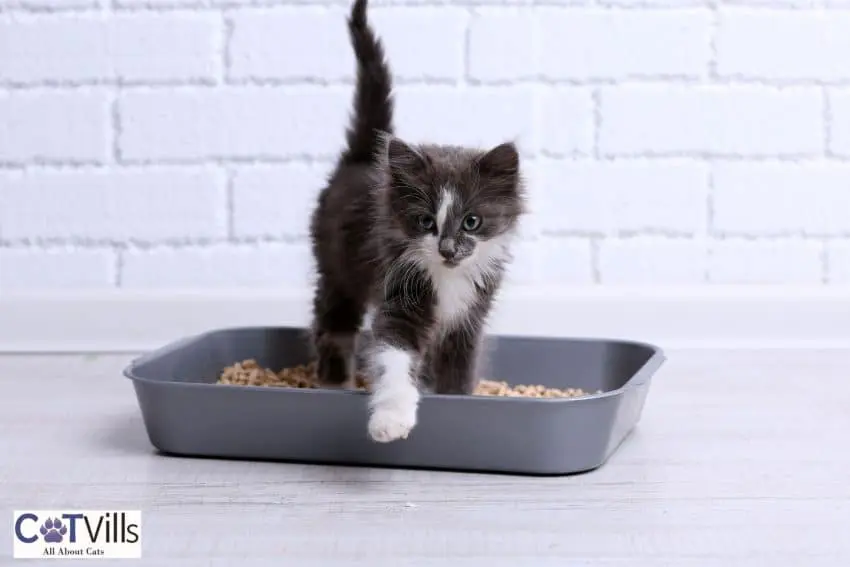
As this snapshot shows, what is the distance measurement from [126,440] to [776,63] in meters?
1.49

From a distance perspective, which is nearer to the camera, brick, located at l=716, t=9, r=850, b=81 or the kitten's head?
the kitten's head

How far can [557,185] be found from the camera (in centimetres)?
208

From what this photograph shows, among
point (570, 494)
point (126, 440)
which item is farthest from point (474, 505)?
point (126, 440)

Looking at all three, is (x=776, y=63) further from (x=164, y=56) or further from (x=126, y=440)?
(x=126, y=440)

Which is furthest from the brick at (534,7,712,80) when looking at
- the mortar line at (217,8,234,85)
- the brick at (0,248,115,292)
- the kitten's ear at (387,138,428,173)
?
the brick at (0,248,115,292)

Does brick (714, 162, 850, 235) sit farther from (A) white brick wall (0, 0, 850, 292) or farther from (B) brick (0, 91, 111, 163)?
(B) brick (0, 91, 111, 163)

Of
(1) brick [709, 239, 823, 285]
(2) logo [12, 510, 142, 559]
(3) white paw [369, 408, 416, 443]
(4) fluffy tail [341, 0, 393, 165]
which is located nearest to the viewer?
(2) logo [12, 510, 142, 559]

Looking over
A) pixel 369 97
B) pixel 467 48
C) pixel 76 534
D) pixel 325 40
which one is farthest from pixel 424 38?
pixel 76 534

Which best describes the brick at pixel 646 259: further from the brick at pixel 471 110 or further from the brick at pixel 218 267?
the brick at pixel 218 267

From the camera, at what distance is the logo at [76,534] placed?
1013 millimetres

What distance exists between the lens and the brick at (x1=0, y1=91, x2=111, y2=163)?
2.04m

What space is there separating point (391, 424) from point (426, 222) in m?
0.27

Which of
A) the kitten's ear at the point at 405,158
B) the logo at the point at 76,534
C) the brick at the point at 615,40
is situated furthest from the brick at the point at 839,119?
the logo at the point at 76,534

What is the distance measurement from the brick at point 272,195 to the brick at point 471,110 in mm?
217
